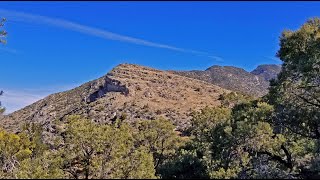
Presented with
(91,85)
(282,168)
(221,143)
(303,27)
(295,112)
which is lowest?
(282,168)

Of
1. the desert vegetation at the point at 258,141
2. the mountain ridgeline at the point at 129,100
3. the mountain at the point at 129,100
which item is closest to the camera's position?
the desert vegetation at the point at 258,141

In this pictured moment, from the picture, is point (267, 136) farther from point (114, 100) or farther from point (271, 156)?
point (114, 100)

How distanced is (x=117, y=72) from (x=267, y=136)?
125622mm

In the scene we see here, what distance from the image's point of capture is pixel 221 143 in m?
26.0

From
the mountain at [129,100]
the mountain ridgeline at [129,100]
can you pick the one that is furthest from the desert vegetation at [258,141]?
the mountain at [129,100]

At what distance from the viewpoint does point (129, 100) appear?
120125mm

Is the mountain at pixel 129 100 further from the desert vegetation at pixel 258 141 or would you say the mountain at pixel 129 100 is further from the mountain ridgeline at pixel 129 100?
the desert vegetation at pixel 258 141

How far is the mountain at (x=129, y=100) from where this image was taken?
107387mm

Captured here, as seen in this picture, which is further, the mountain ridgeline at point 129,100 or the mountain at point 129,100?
the mountain at point 129,100

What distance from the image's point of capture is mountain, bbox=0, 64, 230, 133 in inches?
4228

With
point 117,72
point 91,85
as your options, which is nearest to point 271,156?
point 117,72

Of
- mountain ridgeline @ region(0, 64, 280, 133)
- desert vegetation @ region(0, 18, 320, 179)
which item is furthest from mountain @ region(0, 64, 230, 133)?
desert vegetation @ region(0, 18, 320, 179)

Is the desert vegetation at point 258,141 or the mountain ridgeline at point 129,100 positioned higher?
the mountain ridgeline at point 129,100

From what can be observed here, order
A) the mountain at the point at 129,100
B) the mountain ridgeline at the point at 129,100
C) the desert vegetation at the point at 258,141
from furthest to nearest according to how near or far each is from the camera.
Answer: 1. the mountain at the point at 129,100
2. the mountain ridgeline at the point at 129,100
3. the desert vegetation at the point at 258,141
